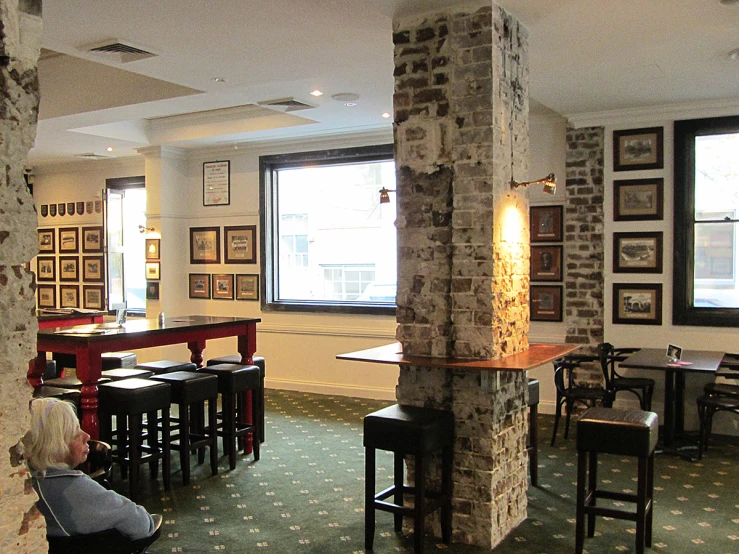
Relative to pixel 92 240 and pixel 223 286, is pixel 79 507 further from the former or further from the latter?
pixel 92 240

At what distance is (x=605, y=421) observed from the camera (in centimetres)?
372

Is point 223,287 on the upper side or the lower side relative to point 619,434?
upper

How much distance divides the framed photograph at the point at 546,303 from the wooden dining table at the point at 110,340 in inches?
119

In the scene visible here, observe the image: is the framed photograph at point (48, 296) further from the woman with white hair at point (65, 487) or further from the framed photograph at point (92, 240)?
the woman with white hair at point (65, 487)

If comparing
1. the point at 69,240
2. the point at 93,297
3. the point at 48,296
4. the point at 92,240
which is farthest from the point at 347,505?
the point at 48,296

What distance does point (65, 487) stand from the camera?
2580mm

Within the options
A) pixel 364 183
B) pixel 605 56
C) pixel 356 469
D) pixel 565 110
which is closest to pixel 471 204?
pixel 605 56

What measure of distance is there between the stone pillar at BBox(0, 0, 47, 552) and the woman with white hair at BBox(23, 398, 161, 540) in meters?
0.94

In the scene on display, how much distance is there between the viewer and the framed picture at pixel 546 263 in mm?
7125

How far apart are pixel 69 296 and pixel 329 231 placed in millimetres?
4570

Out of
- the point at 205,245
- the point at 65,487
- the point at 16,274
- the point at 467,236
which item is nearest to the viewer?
the point at 16,274

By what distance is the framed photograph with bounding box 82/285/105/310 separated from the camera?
9.98 metres

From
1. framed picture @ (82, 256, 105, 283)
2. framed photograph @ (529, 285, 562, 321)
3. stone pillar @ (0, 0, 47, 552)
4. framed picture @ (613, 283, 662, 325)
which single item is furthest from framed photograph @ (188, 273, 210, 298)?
stone pillar @ (0, 0, 47, 552)

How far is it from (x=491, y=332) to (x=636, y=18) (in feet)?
7.10
